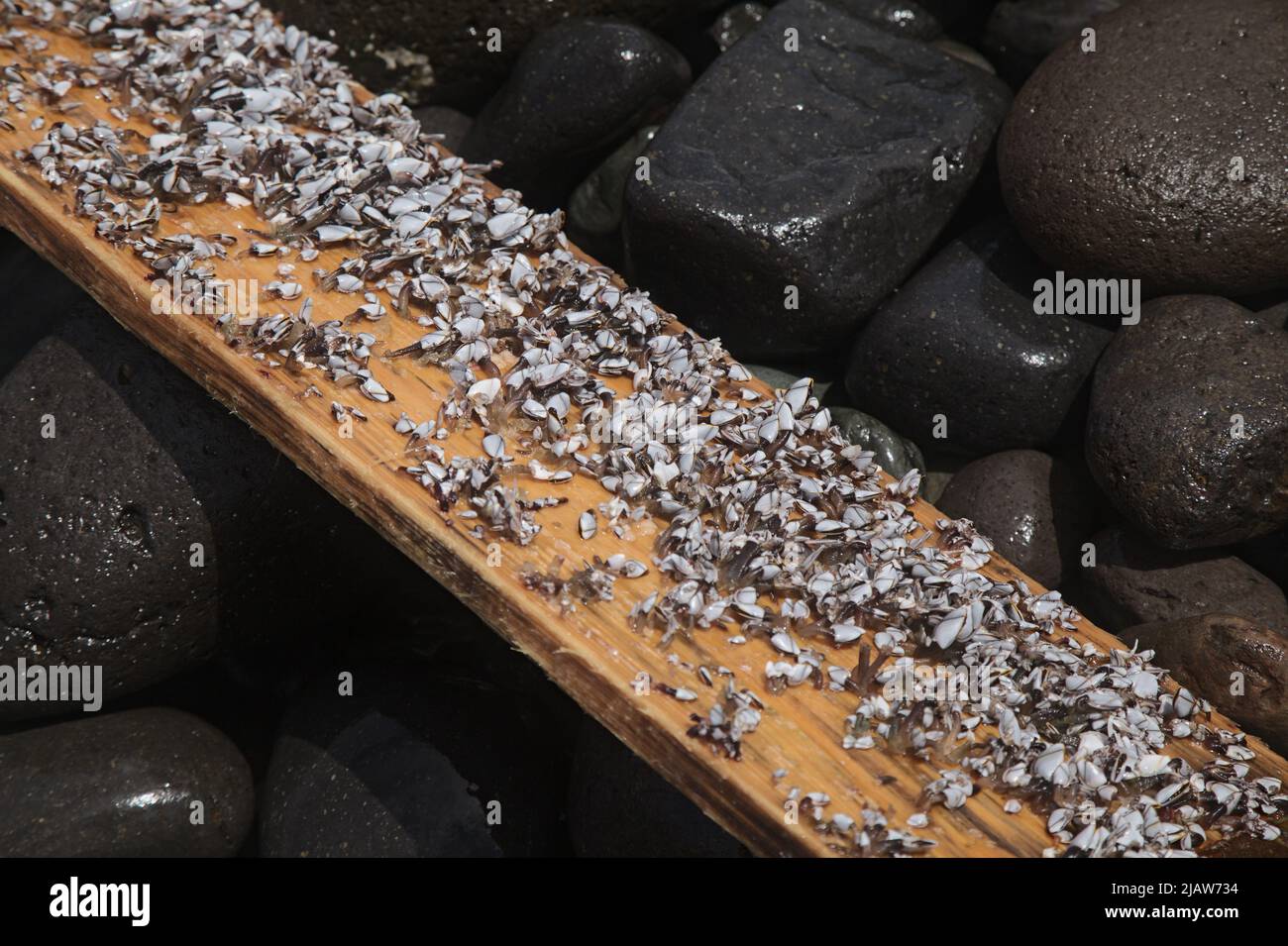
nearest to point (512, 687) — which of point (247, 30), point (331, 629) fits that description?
point (331, 629)

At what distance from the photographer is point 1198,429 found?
3.14 metres

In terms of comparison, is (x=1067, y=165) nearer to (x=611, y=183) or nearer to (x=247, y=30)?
(x=611, y=183)

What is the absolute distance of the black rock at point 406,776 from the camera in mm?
3115

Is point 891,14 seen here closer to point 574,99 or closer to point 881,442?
point 574,99

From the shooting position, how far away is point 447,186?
3441 mm

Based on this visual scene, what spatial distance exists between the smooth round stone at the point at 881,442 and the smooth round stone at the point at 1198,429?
605 mm

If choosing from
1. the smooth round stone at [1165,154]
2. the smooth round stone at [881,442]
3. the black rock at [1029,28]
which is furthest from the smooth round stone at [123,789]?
the black rock at [1029,28]

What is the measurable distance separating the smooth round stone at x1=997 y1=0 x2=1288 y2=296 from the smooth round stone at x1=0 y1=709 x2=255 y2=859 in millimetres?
3158

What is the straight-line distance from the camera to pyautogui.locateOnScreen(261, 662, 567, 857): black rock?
3115mm

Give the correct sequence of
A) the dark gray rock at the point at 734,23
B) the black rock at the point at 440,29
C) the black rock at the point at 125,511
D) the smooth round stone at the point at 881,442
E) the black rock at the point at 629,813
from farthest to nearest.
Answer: the dark gray rock at the point at 734,23 → the black rock at the point at 440,29 → the smooth round stone at the point at 881,442 → the black rock at the point at 125,511 → the black rock at the point at 629,813

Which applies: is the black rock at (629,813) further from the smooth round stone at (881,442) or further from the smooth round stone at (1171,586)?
the smooth round stone at (1171,586)

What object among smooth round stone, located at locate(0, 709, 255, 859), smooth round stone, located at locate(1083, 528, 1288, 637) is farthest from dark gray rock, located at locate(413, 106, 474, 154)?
smooth round stone, located at locate(1083, 528, 1288, 637)
